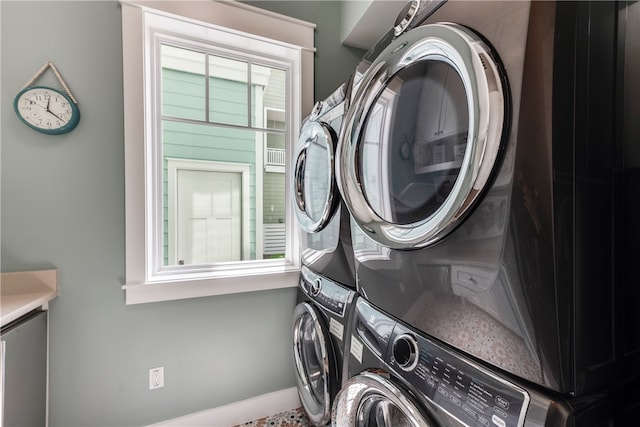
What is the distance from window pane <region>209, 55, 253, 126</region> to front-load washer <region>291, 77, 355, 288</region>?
2.04 feet

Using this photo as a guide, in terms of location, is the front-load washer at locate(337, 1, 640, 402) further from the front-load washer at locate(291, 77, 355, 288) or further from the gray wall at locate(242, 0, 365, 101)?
the gray wall at locate(242, 0, 365, 101)

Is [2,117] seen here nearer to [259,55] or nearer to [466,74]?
[259,55]

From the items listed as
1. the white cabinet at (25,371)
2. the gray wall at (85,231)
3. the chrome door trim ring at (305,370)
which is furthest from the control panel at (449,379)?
the white cabinet at (25,371)

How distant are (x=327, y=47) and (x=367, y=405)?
6.47ft

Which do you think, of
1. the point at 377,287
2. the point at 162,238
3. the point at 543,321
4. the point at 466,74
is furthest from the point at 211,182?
the point at 543,321

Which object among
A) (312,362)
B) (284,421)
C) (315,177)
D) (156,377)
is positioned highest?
(315,177)

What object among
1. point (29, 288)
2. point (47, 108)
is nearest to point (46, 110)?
point (47, 108)

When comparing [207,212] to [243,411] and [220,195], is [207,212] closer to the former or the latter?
[220,195]

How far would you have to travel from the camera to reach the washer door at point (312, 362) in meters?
1.08

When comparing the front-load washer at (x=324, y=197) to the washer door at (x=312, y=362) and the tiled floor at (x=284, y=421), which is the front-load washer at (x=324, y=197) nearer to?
the washer door at (x=312, y=362)

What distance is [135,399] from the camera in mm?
1438

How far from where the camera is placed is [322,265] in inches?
48.1

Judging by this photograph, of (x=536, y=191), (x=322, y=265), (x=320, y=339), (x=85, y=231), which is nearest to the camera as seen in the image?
(x=536, y=191)

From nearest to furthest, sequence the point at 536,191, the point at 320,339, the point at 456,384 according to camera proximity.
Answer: the point at 536,191
the point at 456,384
the point at 320,339
